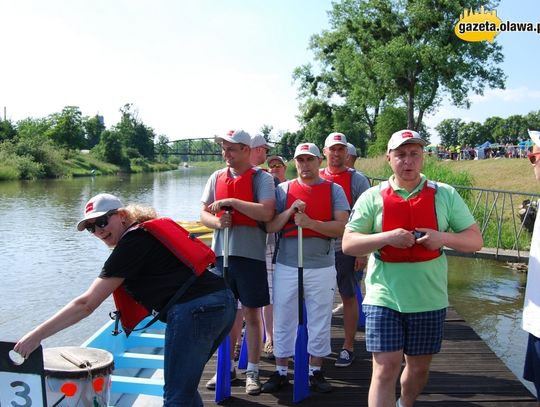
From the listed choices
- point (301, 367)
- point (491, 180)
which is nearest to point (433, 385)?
point (301, 367)

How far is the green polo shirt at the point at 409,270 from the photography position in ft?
9.38

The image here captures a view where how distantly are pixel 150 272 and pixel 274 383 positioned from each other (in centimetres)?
172

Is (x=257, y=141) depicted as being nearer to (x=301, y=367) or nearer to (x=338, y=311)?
(x=301, y=367)

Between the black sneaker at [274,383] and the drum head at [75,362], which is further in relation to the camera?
the black sneaker at [274,383]

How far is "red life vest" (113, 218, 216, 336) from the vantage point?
2.62m

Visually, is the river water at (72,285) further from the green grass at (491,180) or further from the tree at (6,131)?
the tree at (6,131)

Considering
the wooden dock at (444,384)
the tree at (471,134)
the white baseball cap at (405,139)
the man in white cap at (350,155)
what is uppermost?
the tree at (471,134)

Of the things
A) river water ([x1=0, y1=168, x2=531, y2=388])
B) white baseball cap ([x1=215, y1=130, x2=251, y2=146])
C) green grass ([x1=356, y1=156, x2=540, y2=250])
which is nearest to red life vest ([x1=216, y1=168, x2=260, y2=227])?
white baseball cap ([x1=215, y1=130, x2=251, y2=146])

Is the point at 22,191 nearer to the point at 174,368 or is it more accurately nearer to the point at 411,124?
the point at 411,124

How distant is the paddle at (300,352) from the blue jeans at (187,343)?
1210mm

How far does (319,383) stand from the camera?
4.03 m

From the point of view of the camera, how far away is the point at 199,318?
8.72ft

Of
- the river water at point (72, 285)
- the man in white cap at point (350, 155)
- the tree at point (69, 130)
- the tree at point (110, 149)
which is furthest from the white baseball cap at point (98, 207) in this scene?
the tree at point (110, 149)

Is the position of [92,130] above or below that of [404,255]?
A: above
